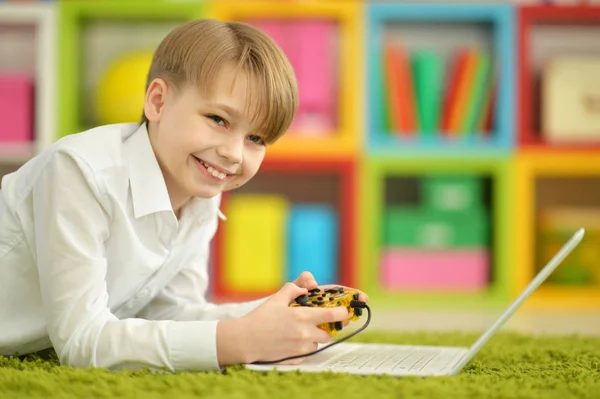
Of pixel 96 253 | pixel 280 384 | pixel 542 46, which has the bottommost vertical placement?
A: pixel 280 384

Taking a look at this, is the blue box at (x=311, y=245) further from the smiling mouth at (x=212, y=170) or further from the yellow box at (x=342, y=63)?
the smiling mouth at (x=212, y=170)

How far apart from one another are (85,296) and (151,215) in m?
0.16

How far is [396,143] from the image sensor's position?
246cm

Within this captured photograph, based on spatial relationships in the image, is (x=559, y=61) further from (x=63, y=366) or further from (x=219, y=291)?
(x=63, y=366)

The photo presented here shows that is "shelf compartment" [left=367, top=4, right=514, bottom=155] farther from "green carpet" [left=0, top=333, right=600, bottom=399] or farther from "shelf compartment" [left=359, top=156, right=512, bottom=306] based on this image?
"green carpet" [left=0, top=333, right=600, bottom=399]

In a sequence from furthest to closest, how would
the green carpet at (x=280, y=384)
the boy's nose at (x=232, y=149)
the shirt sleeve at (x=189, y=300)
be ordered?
the shirt sleeve at (x=189, y=300)
the boy's nose at (x=232, y=149)
the green carpet at (x=280, y=384)

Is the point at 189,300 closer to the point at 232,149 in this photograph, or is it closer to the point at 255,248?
the point at 232,149

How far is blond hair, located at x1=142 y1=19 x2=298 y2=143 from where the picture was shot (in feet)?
3.22

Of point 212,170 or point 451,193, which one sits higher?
point 212,170

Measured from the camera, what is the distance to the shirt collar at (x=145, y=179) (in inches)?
39.2

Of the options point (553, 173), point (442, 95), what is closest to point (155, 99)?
point (442, 95)

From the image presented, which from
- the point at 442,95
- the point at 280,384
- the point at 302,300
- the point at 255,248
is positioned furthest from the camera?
the point at 442,95

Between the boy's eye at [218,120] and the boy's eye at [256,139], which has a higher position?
the boy's eye at [218,120]

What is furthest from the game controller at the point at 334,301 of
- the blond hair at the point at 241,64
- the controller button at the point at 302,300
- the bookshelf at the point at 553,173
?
the bookshelf at the point at 553,173
